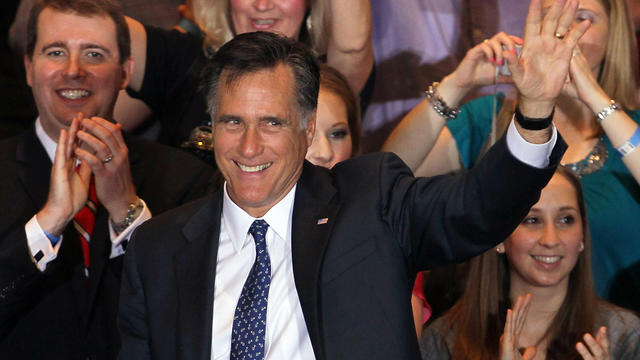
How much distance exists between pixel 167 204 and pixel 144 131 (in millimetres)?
659

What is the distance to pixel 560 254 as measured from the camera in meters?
2.75

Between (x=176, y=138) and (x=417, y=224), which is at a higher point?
(x=176, y=138)

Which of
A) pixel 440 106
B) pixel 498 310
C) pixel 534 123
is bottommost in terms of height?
pixel 498 310

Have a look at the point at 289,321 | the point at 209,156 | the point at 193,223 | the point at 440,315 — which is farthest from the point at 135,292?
the point at 440,315

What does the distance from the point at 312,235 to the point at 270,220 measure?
0.13 metres

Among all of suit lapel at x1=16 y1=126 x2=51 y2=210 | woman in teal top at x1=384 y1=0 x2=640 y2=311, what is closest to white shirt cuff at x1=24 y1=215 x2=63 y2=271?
suit lapel at x1=16 y1=126 x2=51 y2=210

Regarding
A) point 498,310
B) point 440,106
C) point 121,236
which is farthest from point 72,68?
point 498,310

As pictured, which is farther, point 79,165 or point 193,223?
point 79,165

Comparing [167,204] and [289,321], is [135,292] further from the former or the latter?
[167,204]

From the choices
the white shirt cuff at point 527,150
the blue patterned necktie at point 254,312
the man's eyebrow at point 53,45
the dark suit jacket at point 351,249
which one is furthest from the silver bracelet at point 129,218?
the white shirt cuff at point 527,150

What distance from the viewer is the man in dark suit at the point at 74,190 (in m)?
2.47

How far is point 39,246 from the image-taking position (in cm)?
Answer: 245

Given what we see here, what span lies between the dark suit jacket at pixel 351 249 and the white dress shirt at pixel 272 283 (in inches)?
1.5

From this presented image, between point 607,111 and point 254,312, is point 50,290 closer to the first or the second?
point 254,312
